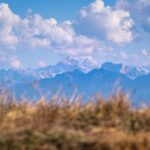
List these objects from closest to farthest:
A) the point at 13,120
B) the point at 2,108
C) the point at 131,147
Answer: the point at 131,147 → the point at 13,120 → the point at 2,108

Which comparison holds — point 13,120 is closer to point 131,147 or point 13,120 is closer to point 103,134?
point 103,134

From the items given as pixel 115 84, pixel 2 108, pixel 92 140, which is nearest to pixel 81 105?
pixel 115 84

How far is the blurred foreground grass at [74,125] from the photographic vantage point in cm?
900

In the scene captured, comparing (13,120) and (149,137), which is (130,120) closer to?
(149,137)

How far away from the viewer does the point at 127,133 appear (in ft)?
31.3

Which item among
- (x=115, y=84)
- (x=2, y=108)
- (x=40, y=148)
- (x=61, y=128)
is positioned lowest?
(x=40, y=148)

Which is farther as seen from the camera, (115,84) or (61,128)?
(115,84)

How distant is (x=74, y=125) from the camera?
407 inches

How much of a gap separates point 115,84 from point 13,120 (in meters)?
2.79

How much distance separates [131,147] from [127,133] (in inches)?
25.7

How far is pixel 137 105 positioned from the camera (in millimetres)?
11797

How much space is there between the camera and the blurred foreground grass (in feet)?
29.5

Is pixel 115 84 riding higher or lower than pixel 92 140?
higher

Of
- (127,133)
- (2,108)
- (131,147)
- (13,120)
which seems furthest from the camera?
(2,108)
